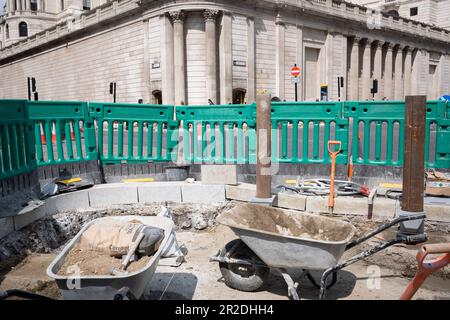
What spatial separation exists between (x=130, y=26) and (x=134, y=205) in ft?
78.6

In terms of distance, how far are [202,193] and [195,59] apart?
19029 mm

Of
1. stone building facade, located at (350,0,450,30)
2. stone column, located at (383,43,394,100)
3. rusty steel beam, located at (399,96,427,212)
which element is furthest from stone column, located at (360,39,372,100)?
rusty steel beam, located at (399,96,427,212)

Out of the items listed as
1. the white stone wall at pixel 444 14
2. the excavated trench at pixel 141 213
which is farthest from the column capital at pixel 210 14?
the white stone wall at pixel 444 14

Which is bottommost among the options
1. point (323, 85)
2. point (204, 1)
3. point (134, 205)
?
point (134, 205)

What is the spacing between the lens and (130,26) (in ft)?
93.9

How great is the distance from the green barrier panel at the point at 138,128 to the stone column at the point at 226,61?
1731 cm

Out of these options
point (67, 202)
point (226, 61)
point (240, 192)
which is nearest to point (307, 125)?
point (240, 192)

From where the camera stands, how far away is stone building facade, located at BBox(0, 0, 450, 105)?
25312 millimetres

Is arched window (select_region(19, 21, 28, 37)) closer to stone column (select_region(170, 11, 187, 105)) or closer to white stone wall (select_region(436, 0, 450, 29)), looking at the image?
stone column (select_region(170, 11, 187, 105))

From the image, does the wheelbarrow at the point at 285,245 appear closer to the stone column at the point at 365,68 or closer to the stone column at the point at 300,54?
the stone column at the point at 300,54

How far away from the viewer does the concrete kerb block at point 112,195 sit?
7.29 meters

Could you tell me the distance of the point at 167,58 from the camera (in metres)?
25.3

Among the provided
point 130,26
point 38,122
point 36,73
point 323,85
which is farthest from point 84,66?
point 38,122
